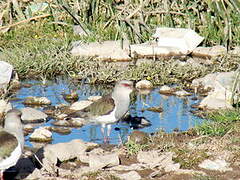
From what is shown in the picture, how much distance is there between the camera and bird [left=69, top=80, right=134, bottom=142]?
364 inches

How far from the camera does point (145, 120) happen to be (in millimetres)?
10297

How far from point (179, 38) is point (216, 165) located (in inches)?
301

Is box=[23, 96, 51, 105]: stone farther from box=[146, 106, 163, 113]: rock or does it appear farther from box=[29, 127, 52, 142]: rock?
box=[29, 127, 52, 142]: rock

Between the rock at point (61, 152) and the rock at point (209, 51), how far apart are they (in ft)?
22.6

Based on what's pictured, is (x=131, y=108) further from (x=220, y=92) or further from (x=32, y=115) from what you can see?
(x=32, y=115)

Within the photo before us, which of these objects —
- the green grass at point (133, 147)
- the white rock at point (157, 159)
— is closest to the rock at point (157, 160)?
the white rock at point (157, 159)

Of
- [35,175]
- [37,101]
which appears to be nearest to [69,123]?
[37,101]

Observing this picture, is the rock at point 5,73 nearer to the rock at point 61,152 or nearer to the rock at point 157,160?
the rock at point 61,152

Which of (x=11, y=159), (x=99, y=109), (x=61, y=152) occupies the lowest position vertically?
(x=61, y=152)

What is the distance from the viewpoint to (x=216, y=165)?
7.68 m

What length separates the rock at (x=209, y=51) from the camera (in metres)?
14.9

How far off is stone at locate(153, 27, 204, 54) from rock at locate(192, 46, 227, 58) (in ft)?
0.39

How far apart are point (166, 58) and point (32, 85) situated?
342 cm

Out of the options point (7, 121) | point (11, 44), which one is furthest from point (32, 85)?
point (7, 121)
